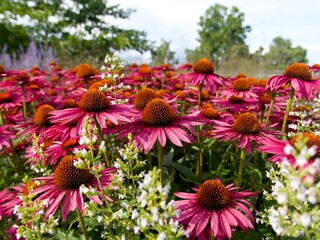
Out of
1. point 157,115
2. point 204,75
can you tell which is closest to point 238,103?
point 204,75

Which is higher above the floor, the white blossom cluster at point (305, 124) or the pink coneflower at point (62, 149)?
the white blossom cluster at point (305, 124)

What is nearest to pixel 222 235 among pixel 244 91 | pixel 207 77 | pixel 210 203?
pixel 210 203

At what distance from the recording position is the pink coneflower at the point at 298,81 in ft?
6.63

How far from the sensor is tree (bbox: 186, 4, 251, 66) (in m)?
47.1

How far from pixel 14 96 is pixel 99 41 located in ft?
46.0

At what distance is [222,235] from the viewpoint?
118 centimetres

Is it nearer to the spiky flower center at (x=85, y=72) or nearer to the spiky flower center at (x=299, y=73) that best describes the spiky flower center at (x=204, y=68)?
the spiky flower center at (x=299, y=73)

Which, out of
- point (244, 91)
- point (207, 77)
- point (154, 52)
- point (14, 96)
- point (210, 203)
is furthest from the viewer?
point (154, 52)

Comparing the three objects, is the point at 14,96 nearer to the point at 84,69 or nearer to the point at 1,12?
the point at 84,69

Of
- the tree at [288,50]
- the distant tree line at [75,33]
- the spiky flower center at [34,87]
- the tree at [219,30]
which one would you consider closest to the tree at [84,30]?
the distant tree line at [75,33]

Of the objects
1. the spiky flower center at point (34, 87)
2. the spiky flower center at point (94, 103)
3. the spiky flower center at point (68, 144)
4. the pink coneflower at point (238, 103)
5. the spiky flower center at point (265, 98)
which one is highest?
the spiky flower center at point (94, 103)

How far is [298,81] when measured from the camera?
208 centimetres

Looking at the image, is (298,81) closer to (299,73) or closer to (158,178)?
(299,73)

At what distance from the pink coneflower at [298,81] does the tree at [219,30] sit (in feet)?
149
